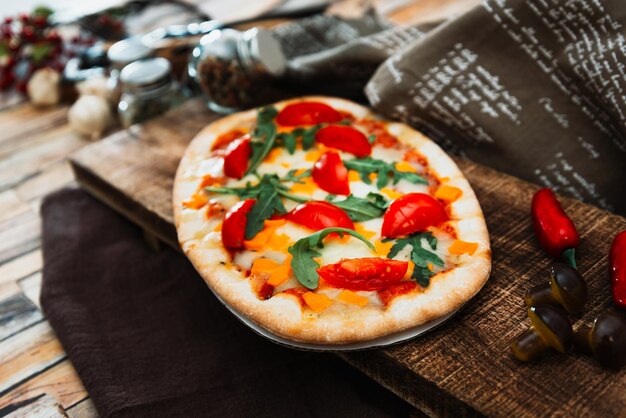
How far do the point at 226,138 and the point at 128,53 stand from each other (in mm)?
858

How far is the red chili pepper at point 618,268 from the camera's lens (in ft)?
5.46

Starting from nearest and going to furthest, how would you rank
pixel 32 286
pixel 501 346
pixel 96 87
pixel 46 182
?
1. pixel 501 346
2. pixel 32 286
3. pixel 46 182
4. pixel 96 87

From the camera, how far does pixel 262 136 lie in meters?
2.41

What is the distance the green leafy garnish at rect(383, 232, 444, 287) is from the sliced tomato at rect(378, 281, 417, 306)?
0.09 ft

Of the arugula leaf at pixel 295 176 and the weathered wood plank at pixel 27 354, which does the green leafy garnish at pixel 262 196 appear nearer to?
the arugula leaf at pixel 295 176

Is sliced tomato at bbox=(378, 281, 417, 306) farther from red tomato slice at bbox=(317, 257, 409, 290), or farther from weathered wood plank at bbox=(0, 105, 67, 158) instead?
weathered wood plank at bbox=(0, 105, 67, 158)

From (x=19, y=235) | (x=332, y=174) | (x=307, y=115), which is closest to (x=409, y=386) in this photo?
(x=332, y=174)

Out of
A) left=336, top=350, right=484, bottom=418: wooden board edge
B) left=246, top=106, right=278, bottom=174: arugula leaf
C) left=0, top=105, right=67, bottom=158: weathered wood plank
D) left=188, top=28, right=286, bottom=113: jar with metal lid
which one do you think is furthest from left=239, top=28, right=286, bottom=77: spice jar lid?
left=336, top=350, right=484, bottom=418: wooden board edge

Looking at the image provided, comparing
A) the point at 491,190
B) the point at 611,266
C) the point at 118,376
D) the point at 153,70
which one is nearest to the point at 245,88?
the point at 153,70

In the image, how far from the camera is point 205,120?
2.87m

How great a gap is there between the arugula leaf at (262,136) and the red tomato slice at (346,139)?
0.17 m

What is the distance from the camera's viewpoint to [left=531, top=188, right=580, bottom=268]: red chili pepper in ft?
6.03

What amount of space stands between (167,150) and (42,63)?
1441 millimetres

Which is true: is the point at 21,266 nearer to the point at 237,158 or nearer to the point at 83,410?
the point at 83,410
